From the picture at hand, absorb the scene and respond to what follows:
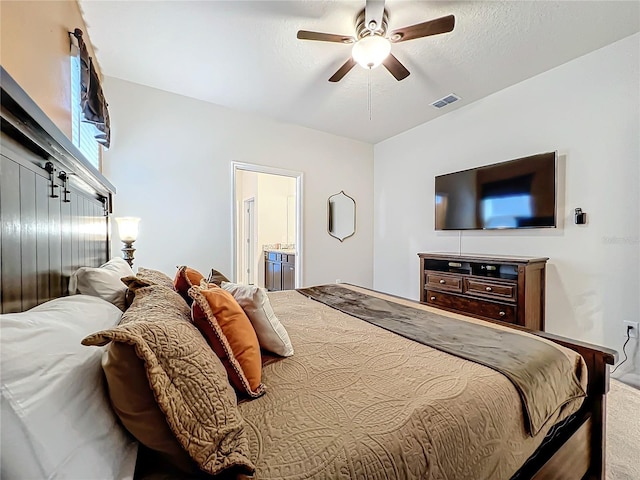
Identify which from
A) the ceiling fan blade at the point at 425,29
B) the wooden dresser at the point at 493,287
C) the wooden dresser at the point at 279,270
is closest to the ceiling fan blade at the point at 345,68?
the ceiling fan blade at the point at 425,29

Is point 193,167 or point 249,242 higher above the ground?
point 193,167

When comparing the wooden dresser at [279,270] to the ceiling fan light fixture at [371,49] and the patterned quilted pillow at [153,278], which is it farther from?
the ceiling fan light fixture at [371,49]

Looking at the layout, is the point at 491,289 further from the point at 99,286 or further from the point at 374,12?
the point at 99,286

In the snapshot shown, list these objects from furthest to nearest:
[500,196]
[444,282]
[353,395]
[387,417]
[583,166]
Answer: [444,282], [500,196], [583,166], [353,395], [387,417]

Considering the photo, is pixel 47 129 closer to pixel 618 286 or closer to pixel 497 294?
pixel 497 294

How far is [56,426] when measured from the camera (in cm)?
51

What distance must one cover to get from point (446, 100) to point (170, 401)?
154 inches

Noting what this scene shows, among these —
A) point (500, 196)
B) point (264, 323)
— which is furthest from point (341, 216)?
point (264, 323)

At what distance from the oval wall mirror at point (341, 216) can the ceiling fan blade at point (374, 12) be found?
9.03ft

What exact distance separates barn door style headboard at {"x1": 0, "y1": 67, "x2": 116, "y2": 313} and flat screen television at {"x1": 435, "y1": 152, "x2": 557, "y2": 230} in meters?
3.56

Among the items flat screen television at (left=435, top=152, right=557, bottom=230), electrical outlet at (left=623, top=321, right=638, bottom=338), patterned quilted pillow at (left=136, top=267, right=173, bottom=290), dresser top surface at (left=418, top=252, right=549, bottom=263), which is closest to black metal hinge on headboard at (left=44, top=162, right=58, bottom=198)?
patterned quilted pillow at (left=136, top=267, right=173, bottom=290)

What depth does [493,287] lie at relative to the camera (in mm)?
2781

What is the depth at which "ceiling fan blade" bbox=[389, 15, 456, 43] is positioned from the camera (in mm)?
1802

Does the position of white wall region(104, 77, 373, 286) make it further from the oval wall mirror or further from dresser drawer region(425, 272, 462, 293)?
dresser drawer region(425, 272, 462, 293)
